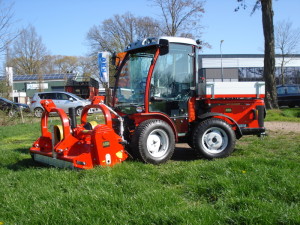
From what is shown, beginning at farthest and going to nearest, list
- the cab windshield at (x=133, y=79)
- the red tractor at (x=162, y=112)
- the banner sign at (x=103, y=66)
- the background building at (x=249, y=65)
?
the background building at (x=249, y=65) < the banner sign at (x=103, y=66) < the cab windshield at (x=133, y=79) < the red tractor at (x=162, y=112)

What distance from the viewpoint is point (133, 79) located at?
6711 mm

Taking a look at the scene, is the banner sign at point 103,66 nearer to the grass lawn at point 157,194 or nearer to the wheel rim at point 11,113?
the wheel rim at point 11,113

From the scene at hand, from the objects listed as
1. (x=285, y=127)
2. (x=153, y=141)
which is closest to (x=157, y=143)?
(x=153, y=141)

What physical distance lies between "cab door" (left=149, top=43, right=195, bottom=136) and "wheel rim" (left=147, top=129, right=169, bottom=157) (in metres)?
0.50

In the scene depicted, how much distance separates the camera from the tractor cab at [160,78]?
20.4ft

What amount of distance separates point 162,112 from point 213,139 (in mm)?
1097

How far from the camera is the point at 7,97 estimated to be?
1883cm

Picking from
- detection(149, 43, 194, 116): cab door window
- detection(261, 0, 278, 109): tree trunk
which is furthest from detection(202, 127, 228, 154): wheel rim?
detection(261, 0, 278, 109): tree trunk

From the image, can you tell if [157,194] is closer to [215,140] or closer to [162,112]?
[162,112]

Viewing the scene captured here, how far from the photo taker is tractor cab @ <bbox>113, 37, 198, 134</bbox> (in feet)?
20.4

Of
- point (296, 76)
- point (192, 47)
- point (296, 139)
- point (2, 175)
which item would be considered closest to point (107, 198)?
point (2, 175)

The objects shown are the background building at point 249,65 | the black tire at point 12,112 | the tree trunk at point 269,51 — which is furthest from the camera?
the background building at point 249,65

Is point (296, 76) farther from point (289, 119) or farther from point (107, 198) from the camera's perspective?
point (107, 198)

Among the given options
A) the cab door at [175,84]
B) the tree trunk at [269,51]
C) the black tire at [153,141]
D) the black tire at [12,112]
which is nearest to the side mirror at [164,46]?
the cab door at [175,84]
